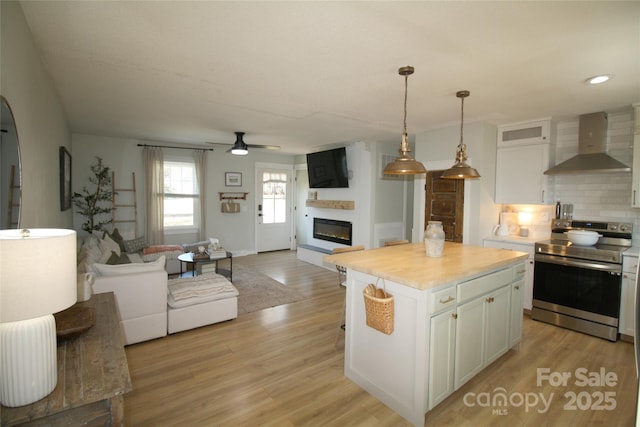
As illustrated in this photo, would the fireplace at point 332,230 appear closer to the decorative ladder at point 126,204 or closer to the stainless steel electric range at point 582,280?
the stainless steel electric range at point 582,280

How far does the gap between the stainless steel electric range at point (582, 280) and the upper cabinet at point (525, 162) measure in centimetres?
55

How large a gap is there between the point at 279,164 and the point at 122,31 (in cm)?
573

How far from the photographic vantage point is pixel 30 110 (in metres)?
1.98

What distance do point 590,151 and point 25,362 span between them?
5.08 meters

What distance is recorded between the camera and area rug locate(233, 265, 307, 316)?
405 centimetres

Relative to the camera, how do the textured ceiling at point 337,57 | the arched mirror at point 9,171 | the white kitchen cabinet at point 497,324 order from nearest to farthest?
the arched mirror at point 9,171 → the textured ceiling at point 337,57 → the white kitchen cabinet at point 497,324

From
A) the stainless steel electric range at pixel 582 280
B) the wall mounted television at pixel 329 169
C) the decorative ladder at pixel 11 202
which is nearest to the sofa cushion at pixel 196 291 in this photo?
the decorative ladder at pixel 11 202

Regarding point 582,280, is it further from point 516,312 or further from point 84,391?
point 84,391

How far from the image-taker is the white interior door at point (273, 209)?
7488 millimetres

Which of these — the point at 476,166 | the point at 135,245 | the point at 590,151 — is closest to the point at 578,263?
the point at 590,151

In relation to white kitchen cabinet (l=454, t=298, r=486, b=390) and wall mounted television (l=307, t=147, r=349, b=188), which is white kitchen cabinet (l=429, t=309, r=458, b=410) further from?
wall mounted television (l=307, t=147, r=349, b=188)

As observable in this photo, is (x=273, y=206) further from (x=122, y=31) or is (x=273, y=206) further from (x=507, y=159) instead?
(x=122, y=31)

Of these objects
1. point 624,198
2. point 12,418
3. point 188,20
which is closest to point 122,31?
point 188,20

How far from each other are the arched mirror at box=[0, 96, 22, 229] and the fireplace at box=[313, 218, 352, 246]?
503cm
